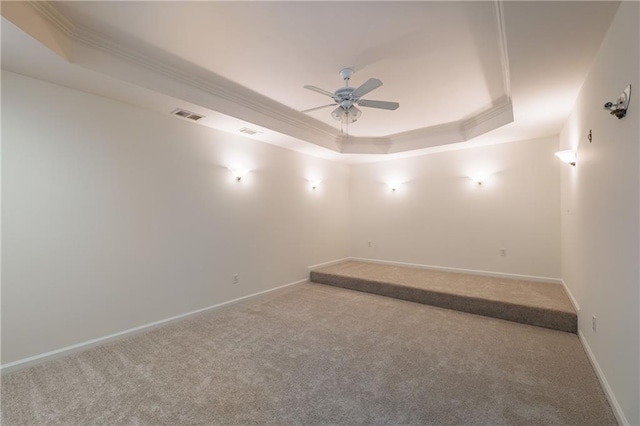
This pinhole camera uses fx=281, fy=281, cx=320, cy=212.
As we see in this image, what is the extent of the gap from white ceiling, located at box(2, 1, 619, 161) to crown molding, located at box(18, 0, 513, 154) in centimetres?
1

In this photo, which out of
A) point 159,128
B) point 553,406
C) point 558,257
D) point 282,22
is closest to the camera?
point 553,406

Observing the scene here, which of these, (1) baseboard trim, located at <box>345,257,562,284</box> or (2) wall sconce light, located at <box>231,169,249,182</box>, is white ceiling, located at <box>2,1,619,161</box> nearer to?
(2) wall sconce light, located at <box>231,169,249,182</box>

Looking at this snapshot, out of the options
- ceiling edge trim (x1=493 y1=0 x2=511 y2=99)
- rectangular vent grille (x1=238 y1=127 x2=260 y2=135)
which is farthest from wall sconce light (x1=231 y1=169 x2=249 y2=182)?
ceiling edge trim (x1=493 y1=0 x2=511 y2=99)

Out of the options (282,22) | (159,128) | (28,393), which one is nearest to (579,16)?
(282,22)

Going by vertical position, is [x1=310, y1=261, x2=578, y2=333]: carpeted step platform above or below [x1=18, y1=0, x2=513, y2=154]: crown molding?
below

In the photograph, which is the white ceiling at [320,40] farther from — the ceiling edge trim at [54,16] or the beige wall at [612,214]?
the beige wall at [612,214]

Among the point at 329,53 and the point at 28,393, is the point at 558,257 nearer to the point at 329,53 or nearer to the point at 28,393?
the point at 329,53

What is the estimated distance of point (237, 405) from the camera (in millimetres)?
2016

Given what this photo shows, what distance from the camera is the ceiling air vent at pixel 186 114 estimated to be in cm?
335

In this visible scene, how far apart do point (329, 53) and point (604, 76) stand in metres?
2.15

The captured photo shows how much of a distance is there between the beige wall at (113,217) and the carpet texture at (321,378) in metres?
0.42

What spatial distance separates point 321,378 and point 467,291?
106 inches

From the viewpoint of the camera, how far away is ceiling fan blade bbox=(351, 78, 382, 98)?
246cm

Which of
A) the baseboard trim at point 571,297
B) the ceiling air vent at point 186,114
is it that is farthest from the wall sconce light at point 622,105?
the ceiling air vent at point 186,114
